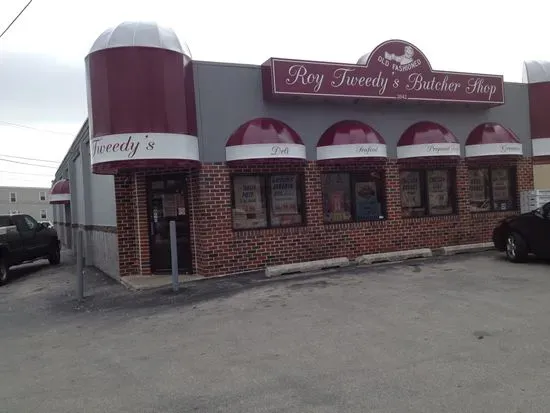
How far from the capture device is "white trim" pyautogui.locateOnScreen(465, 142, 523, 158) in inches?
529

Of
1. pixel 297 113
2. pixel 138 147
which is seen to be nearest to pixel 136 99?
pixel 138 147

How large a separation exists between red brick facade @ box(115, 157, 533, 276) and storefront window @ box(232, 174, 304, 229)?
0.77 ft

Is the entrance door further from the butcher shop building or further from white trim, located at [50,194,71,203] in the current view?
white trim, located at [50,194,71,203]

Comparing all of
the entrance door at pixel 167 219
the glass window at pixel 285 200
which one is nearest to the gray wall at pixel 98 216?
the entrance door at pixel 167 219

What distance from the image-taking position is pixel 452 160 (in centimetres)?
1348

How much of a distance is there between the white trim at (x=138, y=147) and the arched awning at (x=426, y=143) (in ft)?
18.9

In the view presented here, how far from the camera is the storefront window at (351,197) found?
1238 centimetres

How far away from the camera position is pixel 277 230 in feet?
37.9

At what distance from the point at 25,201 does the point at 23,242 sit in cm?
5738

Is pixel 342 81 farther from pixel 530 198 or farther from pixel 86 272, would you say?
pixel 86 272

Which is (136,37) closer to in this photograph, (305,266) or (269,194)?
(269,194)

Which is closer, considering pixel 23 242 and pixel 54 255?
pixel 23 242

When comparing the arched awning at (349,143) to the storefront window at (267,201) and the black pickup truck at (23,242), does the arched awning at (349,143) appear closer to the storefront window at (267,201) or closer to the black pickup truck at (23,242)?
the storefront window at (267,201)

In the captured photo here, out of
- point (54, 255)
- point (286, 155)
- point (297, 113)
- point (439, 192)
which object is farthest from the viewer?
point (54, 255)
